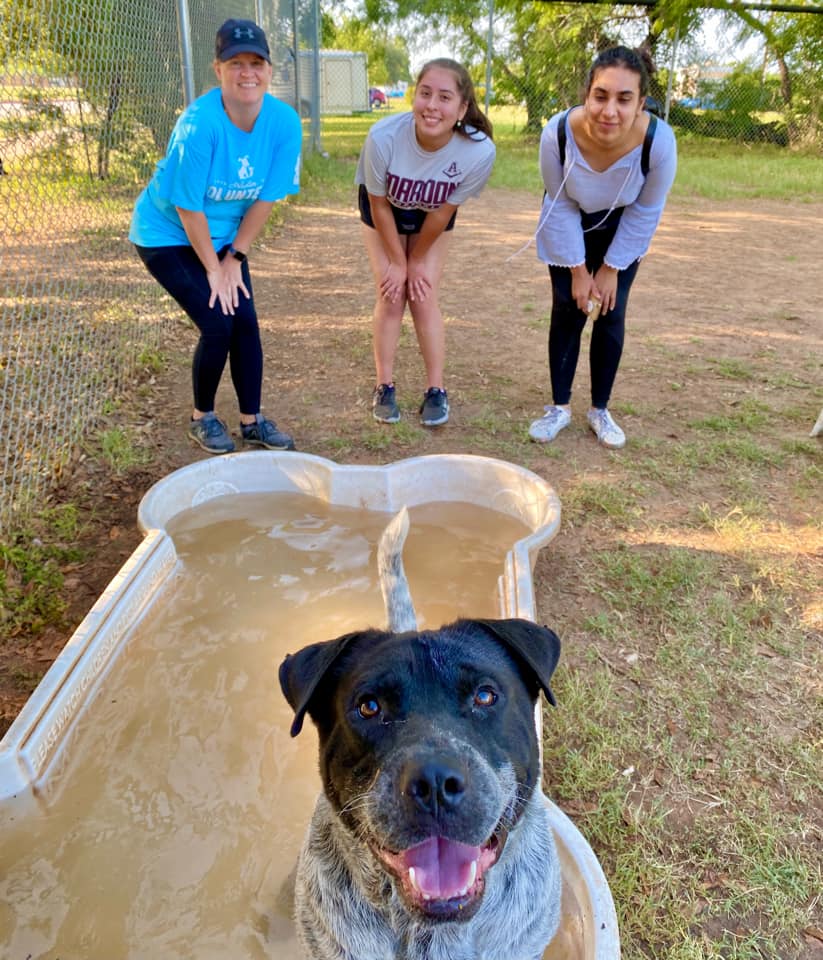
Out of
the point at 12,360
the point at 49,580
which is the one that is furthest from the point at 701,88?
the point at 49,580

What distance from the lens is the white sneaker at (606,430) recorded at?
16.9 ft

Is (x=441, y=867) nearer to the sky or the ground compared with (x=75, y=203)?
nearer to the ground

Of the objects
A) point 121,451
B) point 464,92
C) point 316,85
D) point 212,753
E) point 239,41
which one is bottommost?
point 212,753

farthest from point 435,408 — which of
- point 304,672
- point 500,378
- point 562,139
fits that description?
point 304,672

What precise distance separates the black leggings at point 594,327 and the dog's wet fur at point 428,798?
10.5ft

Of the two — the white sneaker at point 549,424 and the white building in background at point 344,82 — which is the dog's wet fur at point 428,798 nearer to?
the white sneaker at point 549,424

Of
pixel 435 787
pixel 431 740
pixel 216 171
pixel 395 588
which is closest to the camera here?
pixel 435 787

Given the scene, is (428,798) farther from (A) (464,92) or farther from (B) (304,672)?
(A) (464,92)

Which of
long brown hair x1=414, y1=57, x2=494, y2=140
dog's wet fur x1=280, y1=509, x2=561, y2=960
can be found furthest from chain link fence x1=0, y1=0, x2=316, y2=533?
dog's wet fur x1=280, y1=509, x2=561, y2=960

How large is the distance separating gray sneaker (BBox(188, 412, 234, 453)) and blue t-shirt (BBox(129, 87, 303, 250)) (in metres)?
1.15

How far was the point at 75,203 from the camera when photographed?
5.77 meters

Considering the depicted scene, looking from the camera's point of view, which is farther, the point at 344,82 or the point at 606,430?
the point at 344,82

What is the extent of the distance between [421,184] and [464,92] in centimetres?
56

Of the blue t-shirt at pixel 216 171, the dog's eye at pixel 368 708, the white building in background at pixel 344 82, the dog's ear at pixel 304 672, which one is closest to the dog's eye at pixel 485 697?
the dog's eye at pixel 368 708
